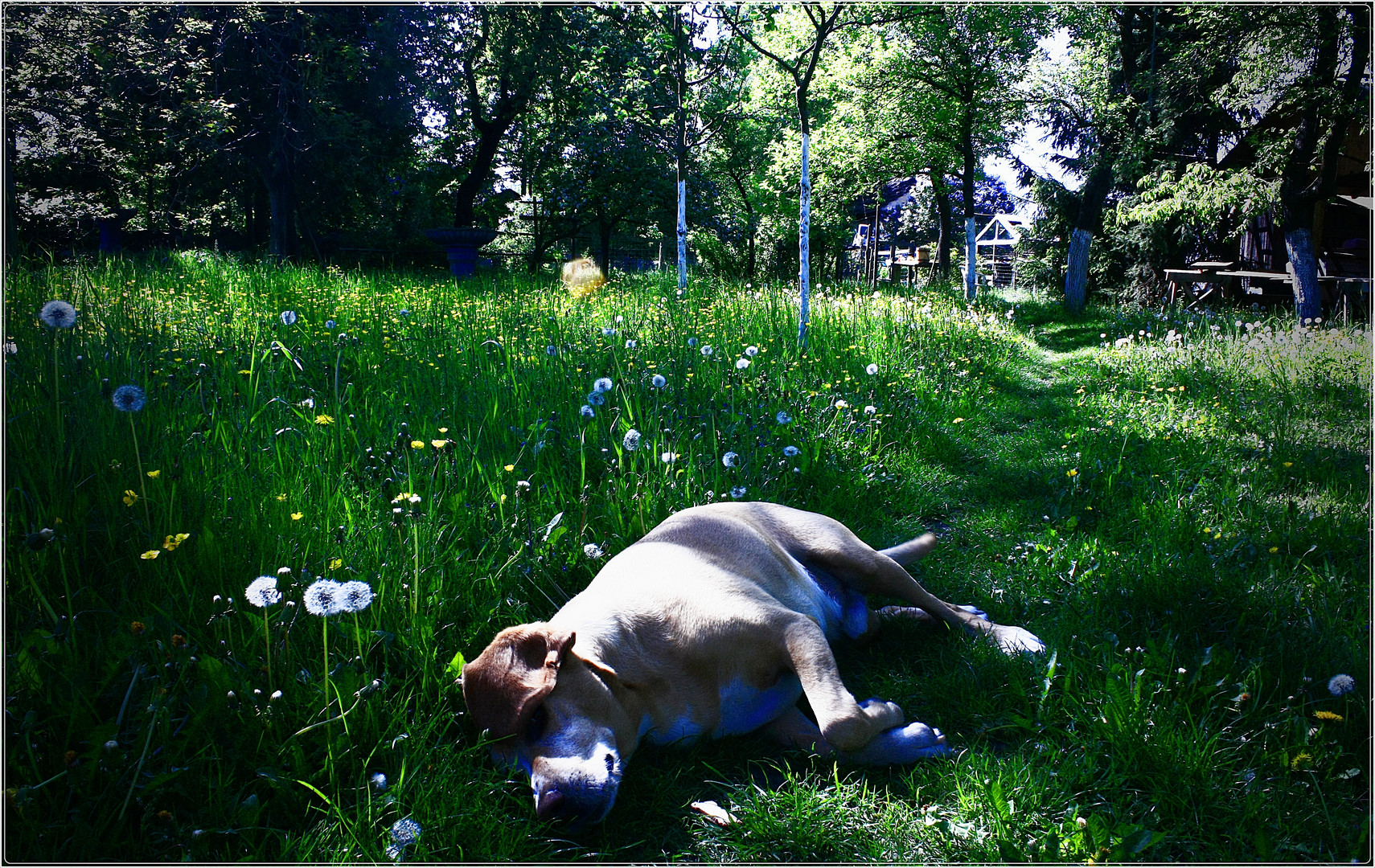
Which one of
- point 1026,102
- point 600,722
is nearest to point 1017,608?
point 600,722

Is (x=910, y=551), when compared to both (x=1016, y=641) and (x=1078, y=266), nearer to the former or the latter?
(x=1016, y=641)

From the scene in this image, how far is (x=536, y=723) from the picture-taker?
222 centimetres

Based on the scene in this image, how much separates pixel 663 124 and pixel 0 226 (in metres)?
14.6

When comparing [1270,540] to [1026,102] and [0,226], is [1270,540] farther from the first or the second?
[1026,102]

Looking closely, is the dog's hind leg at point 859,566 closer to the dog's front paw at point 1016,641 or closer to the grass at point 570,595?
the dog's front paw at point 1016,641

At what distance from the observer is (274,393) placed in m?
4.23

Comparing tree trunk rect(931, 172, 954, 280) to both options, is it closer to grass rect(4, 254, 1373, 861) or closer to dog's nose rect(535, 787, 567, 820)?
grass rect(4, 254, 1373, 861)

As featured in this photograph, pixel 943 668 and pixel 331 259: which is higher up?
pixel 331 259

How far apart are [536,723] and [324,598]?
0.70m

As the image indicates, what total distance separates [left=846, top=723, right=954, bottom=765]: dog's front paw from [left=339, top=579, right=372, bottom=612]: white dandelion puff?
151 cm

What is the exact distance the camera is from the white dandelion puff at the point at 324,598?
1.87 meters

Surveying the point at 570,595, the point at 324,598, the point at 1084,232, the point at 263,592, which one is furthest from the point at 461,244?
the point at 324,598

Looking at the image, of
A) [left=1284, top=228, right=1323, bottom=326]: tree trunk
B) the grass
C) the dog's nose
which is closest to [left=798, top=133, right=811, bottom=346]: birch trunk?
the grass

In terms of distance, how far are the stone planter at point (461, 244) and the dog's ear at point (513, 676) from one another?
16.3m
